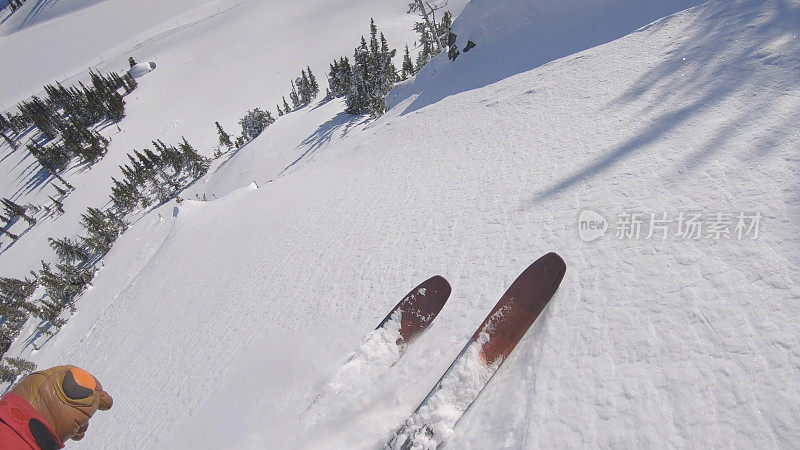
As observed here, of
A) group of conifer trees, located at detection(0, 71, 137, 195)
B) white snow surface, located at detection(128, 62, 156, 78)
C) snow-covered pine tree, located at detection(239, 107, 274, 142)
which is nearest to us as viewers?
snow-covered pine tree, located at detection(239, 107, 274, 142)

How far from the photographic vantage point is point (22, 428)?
8.05 ft

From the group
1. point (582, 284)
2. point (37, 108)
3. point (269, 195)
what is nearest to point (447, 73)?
point (269, 195)

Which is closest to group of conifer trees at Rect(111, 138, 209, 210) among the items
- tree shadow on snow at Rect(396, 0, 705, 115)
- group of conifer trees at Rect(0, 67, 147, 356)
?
group of conifer trees at Rect(0, 67, 147, 356)

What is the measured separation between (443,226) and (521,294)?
3.18 metres

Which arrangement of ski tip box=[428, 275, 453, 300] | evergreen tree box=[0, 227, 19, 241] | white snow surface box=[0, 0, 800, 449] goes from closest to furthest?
1. white snow surface box=[0, 0, 800, 449]
2. ski tip box=[428, 275, 453, 300]
3. evergreen tree box=[0, 227, 19, 241]

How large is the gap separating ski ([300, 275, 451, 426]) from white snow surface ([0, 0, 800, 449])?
0.12 meters

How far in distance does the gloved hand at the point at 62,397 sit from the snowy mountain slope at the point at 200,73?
34.8 meters

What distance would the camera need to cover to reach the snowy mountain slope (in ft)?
193

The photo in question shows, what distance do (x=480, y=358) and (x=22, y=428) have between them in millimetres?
4008

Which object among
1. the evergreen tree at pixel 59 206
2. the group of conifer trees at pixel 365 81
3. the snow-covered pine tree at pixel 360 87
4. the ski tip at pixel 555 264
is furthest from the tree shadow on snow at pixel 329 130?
the evergreen tree at pixel 59 206

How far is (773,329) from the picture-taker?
10.2 feet

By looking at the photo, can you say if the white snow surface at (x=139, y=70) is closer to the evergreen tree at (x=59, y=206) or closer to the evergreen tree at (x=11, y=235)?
the evergreen tree at (x=59, y=206)

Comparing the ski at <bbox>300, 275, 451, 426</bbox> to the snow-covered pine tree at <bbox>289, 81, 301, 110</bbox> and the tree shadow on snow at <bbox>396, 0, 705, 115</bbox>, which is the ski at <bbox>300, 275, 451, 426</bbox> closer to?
the tree shadow on snow at <bbox>396, 0, 705, 115</bbox>

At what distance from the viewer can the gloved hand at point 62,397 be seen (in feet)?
9.37
